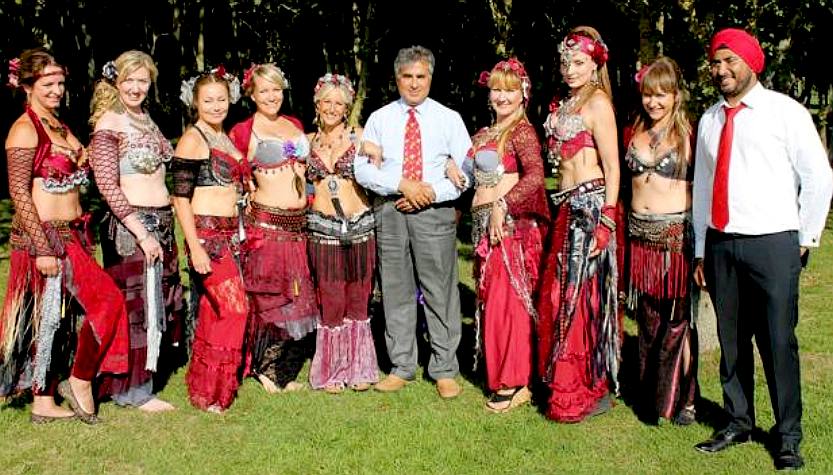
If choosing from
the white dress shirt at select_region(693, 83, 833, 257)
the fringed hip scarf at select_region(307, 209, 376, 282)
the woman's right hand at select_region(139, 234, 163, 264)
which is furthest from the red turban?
the woman's right hand at select_region(139, 234, 163, 264)

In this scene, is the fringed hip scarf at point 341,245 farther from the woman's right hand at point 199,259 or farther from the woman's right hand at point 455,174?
the woman's right hand at point 199,259

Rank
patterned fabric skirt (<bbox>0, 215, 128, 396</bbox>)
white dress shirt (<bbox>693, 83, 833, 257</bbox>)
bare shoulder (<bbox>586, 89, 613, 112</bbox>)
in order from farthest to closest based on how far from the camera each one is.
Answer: patterned fabric skirt (<bbox>0, 215, 128, 396</bbox>)
bare shoulder (<bbox>586, 89, 613, 112</bbox>)
white dress shirt (<bbox>693, 83, 833, 257</bbox>)

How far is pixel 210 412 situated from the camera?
17.3 ft

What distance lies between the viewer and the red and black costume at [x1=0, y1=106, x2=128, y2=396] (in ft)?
15.4

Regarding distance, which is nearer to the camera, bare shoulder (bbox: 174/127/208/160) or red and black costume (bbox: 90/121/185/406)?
red and black costume (bbox: 90/121/185/406)

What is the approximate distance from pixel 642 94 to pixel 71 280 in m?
3.41

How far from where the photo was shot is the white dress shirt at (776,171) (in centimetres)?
396

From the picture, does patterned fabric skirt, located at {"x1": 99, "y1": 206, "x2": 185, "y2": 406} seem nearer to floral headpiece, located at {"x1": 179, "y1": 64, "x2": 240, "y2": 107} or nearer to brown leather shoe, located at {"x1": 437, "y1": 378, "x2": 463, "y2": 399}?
floral headpiece, located at {"x1": 179, "y1": 64, "x2": 240, "y2": 107}

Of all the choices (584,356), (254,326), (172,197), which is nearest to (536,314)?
(584,356)

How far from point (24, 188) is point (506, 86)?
9.04ft

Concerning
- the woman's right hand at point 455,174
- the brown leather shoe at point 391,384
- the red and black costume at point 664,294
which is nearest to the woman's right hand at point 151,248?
the brown leather shoe at point 391,384

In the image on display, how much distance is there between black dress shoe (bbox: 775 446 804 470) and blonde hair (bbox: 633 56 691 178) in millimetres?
1512

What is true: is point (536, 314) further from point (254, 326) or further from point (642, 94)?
point (254, 326)

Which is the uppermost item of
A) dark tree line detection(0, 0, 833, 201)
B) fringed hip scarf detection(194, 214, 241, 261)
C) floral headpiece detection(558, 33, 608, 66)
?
dark tree line detection(0, 0, 833, 201)
